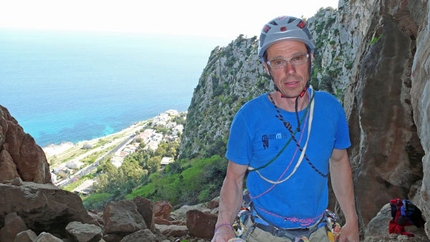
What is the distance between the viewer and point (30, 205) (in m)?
8.90

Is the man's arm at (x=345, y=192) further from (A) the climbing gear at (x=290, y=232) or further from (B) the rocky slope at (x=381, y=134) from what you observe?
(B) the rocky slope at (x=381, y=134)

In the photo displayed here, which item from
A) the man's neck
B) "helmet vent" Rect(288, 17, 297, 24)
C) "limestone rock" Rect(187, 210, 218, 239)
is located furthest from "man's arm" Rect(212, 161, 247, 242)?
"limestone rock" Rect(187, 210, 218, 239)

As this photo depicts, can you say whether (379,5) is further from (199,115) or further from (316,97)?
(199,115)

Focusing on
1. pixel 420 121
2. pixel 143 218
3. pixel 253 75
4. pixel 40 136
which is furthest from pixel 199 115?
pixel 40 136

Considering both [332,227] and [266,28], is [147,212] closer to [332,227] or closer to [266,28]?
[332,227]

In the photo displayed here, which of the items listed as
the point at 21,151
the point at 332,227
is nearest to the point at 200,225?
Answer: the point at 21,151

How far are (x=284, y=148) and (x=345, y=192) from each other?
2.73ft

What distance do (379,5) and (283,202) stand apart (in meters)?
8.04

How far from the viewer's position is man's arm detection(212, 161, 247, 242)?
312 centimetres

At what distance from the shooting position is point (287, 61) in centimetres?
311

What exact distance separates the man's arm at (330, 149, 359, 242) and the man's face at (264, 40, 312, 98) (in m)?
0.72

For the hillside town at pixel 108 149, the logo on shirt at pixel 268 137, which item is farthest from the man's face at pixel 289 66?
the hillside town at pixel 108 149

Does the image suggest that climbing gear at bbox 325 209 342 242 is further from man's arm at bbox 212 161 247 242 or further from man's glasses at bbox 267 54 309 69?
man's glasses at bbox 267 54 309 69

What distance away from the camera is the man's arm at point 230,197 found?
312cm
